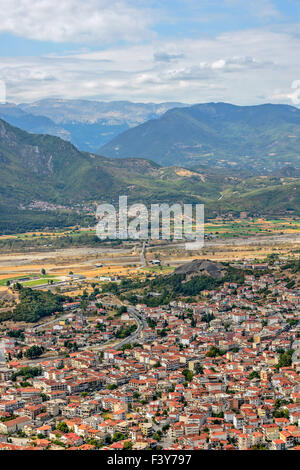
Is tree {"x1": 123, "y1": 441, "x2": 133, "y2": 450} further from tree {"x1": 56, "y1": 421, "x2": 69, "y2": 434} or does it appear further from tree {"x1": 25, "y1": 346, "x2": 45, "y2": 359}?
tree {"x1": 25, "y1": 346, "x2": 45, "y2": 359}

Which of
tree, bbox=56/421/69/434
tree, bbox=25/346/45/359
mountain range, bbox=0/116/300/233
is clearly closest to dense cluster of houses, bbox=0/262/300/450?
tree, bbox=56/421/69/434

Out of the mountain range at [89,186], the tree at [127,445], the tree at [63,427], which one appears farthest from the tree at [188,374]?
the mountain range at [89,186]

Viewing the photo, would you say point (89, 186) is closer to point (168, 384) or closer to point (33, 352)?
point (33, 352)

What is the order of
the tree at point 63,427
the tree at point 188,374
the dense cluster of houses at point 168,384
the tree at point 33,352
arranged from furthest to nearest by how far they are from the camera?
the tree at point 33,352 < the tree at point 188,374 < the tree at point 63,427 < the dense cluster of houses at point 168,384

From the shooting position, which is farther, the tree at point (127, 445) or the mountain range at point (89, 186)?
the mountain range at point (89, 186)

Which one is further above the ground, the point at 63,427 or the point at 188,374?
the point at 188,374

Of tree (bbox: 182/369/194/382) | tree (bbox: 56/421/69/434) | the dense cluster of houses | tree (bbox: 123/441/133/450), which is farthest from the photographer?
tree (bbox: 182/369/194/382)

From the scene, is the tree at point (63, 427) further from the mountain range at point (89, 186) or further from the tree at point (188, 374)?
the mountain range at point (89, 186)

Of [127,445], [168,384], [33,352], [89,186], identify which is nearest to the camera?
[127,445]

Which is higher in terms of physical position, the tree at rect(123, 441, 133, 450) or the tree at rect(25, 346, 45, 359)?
the tree at rect(25, 346, 45, 359)

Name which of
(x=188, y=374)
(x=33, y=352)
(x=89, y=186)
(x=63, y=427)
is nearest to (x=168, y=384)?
(x=188, y=374)
